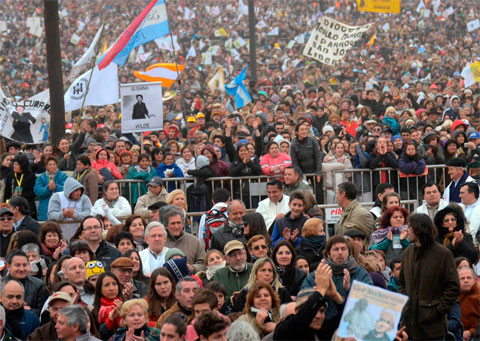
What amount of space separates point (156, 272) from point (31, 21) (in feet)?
105

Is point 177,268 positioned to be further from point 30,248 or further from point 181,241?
point 30,248

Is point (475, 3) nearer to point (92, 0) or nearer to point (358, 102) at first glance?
point (92, 0)

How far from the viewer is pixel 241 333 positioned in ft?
26.6

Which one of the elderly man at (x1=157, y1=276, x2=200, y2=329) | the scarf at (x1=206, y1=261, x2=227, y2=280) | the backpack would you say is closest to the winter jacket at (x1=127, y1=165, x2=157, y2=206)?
the backpack

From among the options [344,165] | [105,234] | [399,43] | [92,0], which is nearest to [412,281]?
[105,234]

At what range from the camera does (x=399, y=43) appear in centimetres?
4103

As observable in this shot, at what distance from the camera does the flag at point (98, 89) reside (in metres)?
19.1

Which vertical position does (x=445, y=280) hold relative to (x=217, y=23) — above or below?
below

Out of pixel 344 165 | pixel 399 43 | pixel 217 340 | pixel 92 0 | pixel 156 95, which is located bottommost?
pixel 217 340

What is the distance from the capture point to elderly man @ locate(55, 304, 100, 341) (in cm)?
882

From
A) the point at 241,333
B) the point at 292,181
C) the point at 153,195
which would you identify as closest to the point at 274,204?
the point at 292,181

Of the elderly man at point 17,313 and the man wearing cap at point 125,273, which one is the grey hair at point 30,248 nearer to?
the man wearing cap at point 125,273

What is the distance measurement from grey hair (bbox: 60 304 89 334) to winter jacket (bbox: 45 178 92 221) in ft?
16.6

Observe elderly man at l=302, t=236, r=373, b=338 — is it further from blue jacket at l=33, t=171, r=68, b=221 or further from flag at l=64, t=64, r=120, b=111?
flag at l=64, t=64, r=120, b=111
